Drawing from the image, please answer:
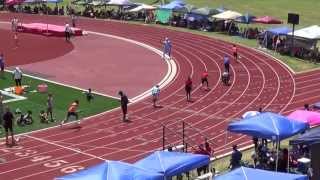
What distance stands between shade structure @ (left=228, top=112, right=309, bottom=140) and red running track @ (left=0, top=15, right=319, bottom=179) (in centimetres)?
393

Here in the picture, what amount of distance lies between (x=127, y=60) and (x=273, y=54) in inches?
377

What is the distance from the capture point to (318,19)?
194ft

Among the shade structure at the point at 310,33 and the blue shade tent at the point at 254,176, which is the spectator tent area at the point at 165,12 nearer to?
the shade structure at the point at 310,33

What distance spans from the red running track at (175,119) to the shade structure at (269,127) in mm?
3935

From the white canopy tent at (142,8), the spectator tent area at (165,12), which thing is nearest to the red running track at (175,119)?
the spectator tent area at (165,12)

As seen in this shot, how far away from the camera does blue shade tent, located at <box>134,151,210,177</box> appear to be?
57.6 feet

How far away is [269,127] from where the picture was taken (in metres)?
20.3

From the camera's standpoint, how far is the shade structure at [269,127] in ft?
66.1

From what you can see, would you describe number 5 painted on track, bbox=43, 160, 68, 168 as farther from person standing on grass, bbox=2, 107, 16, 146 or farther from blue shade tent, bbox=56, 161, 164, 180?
blue shade tent, bbox=56, 161, 164, 180

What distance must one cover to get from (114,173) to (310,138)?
236 inches

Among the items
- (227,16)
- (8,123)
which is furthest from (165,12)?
(8,123)

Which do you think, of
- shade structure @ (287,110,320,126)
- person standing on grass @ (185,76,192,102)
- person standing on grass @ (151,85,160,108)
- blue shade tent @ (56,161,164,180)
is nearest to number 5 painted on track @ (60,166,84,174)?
blue shade tent @ (56,161,164,180)

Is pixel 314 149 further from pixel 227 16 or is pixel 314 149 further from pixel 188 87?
pixel 227 16

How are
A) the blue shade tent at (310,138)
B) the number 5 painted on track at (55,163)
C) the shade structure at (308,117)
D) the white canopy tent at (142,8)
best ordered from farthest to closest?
the white canopy tent at (142,8) < the number 5 painted on track at (55,163) < the shade structure at (308,117) < the blue shade tent at (310,138)
